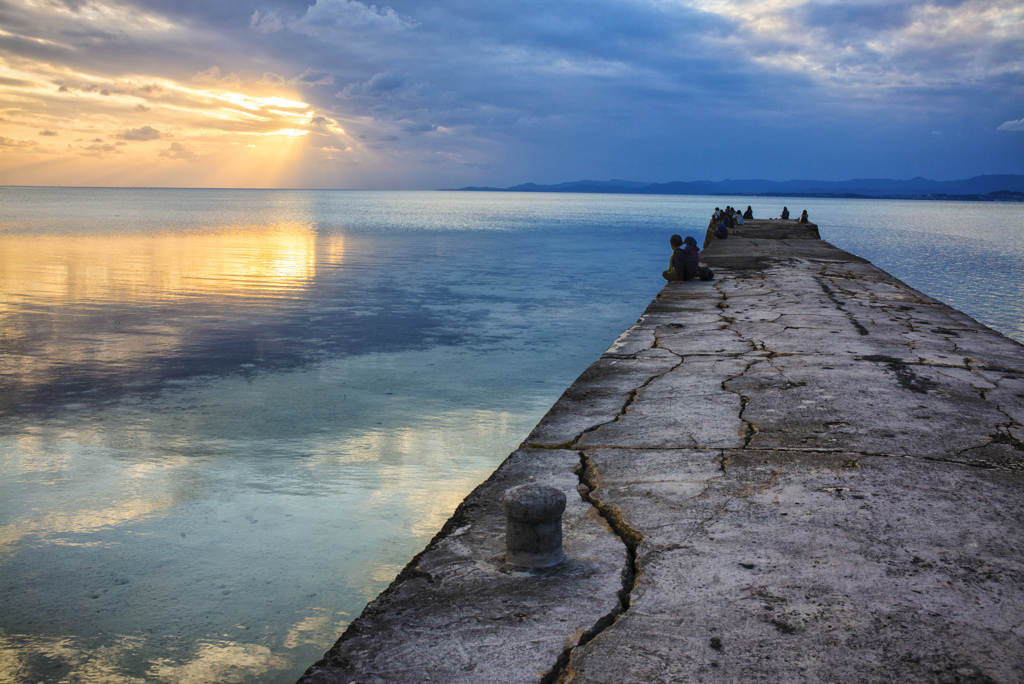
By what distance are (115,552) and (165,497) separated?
78cm

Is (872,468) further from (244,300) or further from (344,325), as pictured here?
(244,300)

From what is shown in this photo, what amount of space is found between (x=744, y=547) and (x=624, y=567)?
47cm

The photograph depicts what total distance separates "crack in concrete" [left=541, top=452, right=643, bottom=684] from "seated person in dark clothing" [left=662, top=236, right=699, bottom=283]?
795 cm

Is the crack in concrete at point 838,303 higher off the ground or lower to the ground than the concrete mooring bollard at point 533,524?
higher

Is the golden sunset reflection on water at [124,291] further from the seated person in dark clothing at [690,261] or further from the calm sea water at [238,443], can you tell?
the seated person in dark clothing at [690,261]

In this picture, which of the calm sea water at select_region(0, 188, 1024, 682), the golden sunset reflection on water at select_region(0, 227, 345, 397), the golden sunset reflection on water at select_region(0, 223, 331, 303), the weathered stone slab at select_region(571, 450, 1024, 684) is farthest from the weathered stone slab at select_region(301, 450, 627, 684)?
the golden sunset reflection on water at select_region(0, 223, 331, 303)

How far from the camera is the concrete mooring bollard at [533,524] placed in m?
2.39

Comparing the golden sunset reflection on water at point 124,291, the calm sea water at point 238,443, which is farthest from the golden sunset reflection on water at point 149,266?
the calm sea water at point 238,443

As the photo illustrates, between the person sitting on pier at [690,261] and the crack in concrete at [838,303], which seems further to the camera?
the person sitting on pier at [690,261]

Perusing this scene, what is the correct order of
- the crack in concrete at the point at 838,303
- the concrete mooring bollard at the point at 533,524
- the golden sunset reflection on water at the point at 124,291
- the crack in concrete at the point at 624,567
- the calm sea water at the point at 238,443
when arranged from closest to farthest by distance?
the crack in concrete at the point at 624,567 → the concrete mooring bollard at the point at 533,524 → the calm sea water at the point at 238,443 → the crack in concrete at the point at 838,303 → the golden sunset reflection on water at the point at 124,291

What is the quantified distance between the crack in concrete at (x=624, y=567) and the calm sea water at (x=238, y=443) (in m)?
1.36

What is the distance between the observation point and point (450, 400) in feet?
24.4

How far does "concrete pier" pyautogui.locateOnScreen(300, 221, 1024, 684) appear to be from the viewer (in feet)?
6.61

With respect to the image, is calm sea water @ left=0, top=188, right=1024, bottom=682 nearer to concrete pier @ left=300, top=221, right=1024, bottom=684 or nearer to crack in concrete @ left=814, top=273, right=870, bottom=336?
concrete pier @ left=300, top=221, right=1024, bottom=684
